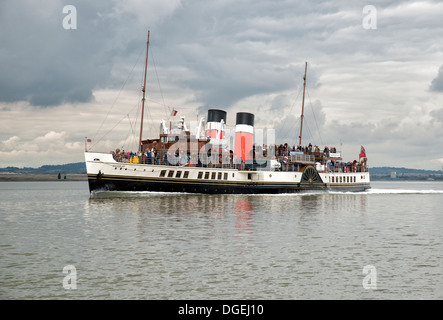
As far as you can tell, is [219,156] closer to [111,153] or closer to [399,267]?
[111,153]

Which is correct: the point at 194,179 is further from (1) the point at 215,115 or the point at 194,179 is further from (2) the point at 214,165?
(1) the point at 215,115

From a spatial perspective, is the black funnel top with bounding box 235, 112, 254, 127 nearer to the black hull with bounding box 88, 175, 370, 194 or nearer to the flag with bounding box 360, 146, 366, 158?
the black hull with bounding box 88, 175, 370, 194

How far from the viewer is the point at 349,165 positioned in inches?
2906

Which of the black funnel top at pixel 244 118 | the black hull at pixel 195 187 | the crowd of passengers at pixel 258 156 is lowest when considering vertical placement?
the black hull at pixel 195 187

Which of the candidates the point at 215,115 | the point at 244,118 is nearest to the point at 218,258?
the point at 215,115

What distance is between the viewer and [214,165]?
2190 inches

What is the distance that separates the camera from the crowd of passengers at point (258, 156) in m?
51.3

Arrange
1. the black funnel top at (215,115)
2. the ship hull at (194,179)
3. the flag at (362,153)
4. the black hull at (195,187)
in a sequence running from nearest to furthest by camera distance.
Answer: the ship hull at (194,179) < the black hull at (195,187) < the black funnel top at (215,115) < the flag at (362,153)

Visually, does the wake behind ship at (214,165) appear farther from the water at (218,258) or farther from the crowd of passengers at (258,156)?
the water at (218,258)

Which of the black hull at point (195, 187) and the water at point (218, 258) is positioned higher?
the black hull at point (195, 187)

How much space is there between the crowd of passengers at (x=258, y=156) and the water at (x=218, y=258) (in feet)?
71.1

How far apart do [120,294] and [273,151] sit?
52.0 meters

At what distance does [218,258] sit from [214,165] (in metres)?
38.8

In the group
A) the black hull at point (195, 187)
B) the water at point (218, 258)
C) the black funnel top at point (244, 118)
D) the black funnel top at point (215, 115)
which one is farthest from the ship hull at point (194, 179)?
the water at point (218, 258)
